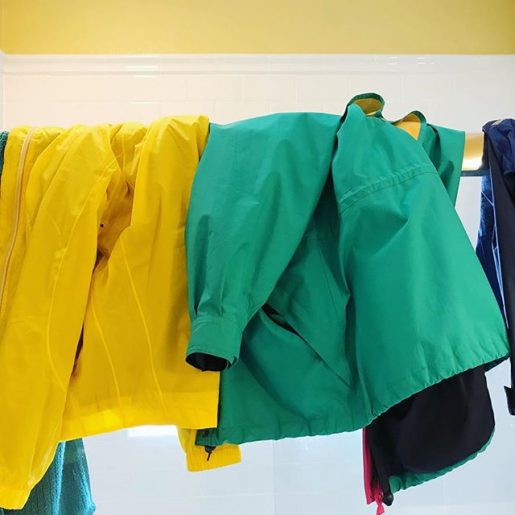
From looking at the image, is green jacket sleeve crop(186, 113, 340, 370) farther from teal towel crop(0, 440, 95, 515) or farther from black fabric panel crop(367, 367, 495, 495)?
teal towel crop(0, 440, 95, 515)

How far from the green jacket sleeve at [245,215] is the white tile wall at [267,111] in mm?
1079

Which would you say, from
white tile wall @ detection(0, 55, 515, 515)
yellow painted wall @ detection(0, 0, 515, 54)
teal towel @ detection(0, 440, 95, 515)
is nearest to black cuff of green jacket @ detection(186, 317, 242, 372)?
teal towel @ detection(0, 440, 95, 515)

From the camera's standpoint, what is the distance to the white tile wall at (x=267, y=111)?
1.74 m

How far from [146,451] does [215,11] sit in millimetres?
1339

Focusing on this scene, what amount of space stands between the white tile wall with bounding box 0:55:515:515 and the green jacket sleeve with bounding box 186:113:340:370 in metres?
1.08

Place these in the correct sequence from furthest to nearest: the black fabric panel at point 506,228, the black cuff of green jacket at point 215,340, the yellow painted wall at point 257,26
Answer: the yellow painted wall at point 257,26, the black fabric panel at point 506,228, the black cuff of green jacket at point 215,340

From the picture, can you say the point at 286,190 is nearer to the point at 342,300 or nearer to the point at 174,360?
the point at 342,300

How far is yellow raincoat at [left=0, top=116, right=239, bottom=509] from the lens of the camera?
0.75 metres

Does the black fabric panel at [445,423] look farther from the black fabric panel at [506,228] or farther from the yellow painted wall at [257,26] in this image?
the yellow painted wall at [257,26]

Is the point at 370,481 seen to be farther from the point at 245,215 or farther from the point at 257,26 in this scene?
the point at 257,26

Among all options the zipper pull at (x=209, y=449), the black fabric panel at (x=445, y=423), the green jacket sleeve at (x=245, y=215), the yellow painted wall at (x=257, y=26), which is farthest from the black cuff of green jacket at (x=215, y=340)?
the yellow painted wall at (x=257, y=26)

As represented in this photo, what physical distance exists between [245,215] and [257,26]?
1319 mm

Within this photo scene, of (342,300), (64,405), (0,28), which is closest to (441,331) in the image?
(342,300)

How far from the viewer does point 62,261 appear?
2.52ft
